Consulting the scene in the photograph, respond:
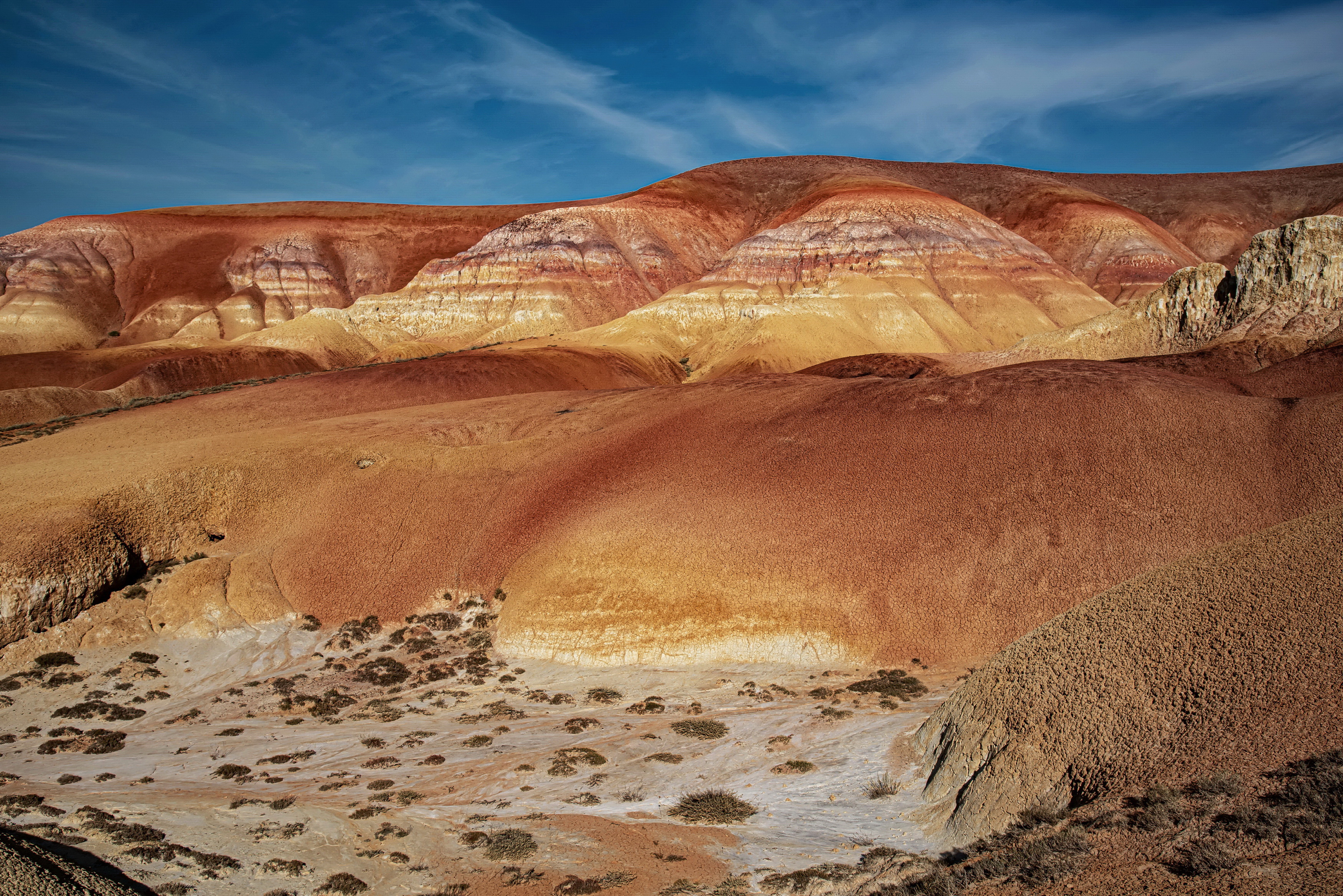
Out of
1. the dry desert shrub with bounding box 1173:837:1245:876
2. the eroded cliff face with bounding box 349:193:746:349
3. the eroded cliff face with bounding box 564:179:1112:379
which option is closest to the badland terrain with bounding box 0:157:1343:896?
the dry desert shrub with bounding box 1173:837:1245:876

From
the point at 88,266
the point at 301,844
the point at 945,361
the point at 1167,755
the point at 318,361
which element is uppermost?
the point at 88,266

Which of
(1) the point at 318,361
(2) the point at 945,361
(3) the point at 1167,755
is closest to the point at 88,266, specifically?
(1) the point at 318,361

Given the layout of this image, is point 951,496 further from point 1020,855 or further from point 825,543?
point 1020,855

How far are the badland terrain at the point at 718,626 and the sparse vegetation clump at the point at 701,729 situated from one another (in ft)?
0.34

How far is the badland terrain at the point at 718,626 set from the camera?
12.2 m

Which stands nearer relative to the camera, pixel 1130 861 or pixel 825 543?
pixel 1130 861

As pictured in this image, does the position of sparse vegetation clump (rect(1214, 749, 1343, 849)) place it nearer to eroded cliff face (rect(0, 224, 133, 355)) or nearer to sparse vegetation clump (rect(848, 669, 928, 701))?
sparse vegetation clump (rect(848, 669, 928, 701))

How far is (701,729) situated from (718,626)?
4736 millimetres

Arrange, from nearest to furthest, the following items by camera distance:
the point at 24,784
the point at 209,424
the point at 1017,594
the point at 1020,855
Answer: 1. the point at 1020,855
2. the point at 24,784
3. the point at 1017,594
4. the point at 209,424

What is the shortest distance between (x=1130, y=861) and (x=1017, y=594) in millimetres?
14268

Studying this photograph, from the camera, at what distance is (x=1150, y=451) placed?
25.3 m

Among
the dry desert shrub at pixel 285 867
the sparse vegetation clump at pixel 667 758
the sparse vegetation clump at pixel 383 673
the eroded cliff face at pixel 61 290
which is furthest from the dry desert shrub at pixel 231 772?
the eroded cliff face at pixel 61 290

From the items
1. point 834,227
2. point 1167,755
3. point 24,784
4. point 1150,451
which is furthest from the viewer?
point 834,227

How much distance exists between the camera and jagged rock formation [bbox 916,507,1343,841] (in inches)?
443
